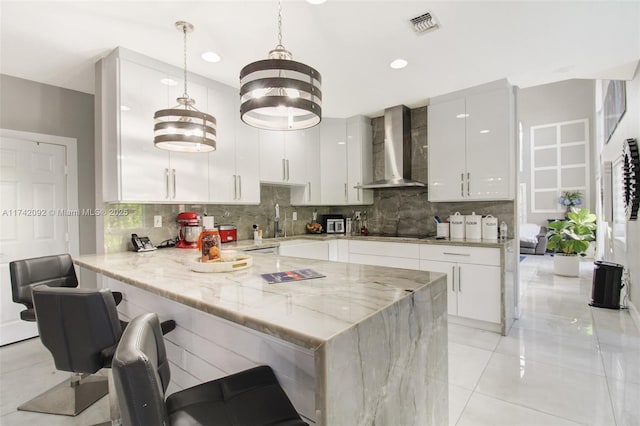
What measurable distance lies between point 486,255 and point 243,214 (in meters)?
2.89

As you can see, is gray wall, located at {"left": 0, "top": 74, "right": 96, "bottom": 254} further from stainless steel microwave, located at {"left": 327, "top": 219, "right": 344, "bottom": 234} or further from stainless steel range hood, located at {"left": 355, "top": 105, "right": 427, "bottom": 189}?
stainless steel range hood, located at {"left": 355, "top": 105, "right": 427, "bottom": 189}

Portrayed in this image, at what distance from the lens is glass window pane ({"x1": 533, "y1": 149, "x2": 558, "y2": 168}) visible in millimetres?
10109

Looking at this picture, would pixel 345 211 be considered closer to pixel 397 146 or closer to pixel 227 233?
pixel 397 146

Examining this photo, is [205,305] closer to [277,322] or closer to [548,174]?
[277,322]

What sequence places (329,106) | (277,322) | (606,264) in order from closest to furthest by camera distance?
(277,322) → (606,264) → (329,106)

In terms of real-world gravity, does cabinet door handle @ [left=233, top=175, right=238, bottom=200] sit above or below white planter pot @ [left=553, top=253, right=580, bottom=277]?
above

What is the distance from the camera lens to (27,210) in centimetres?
324

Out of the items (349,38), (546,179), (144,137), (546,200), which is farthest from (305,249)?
(546,179)

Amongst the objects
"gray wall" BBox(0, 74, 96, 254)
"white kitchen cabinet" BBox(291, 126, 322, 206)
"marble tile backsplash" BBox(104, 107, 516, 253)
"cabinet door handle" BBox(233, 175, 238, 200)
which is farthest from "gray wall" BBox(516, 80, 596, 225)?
"gray wall" BBox(0, 74, 96, 254)

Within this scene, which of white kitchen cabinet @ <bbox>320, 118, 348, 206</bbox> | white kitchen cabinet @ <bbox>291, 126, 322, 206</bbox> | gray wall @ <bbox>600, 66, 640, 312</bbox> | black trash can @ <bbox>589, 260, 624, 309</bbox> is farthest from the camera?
white kitchen cabinet @ <bbox>320, 118, 348, 206</bbox>

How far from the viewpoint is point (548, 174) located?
10.3 meters

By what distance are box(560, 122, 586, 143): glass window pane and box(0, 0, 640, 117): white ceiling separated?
7.84 metres

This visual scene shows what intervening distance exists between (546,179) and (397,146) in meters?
8.76

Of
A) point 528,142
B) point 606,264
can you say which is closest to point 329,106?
point 606,264
